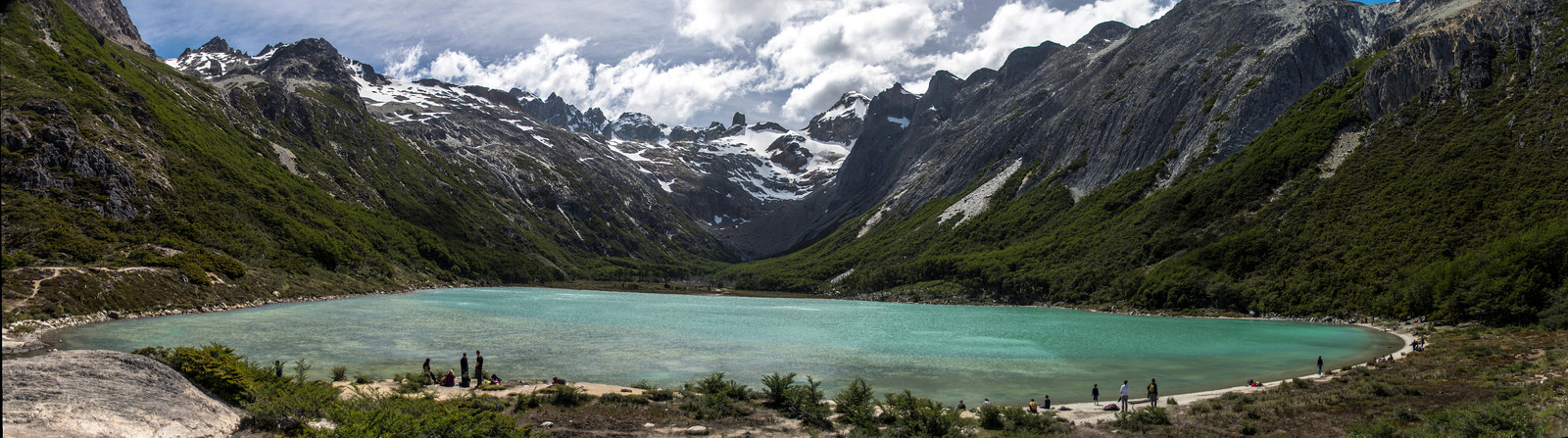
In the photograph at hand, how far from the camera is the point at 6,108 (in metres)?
82.8

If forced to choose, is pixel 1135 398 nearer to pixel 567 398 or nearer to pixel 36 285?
pixel 567 398

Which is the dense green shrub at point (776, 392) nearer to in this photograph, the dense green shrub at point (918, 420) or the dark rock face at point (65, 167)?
the dense green shrub at point (918, 420)

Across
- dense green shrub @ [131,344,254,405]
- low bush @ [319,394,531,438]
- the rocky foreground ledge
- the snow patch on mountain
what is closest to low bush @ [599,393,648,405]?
low bush @ [319,394,531,438]

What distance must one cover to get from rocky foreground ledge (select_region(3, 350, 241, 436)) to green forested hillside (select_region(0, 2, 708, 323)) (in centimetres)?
1683

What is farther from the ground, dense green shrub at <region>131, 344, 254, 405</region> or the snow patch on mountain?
the snow patch on mountain

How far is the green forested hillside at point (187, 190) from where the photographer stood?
72.9 metres

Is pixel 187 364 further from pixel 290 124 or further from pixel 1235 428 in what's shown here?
pixel 290 124

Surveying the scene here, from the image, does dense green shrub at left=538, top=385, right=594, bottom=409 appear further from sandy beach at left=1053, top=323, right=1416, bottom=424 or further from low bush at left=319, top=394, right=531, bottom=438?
sandy beach at left=1053, top=323, right=1416, bottom=424

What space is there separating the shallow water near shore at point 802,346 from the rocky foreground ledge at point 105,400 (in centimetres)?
1638

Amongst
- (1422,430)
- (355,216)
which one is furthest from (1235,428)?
(355,216)

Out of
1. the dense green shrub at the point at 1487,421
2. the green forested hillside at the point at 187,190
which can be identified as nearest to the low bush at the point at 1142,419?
the dense green shrub at the point at 1487,421

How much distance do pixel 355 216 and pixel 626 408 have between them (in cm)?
14153

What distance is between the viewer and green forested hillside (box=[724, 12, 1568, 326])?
6756cm

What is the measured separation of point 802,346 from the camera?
60656 mm
